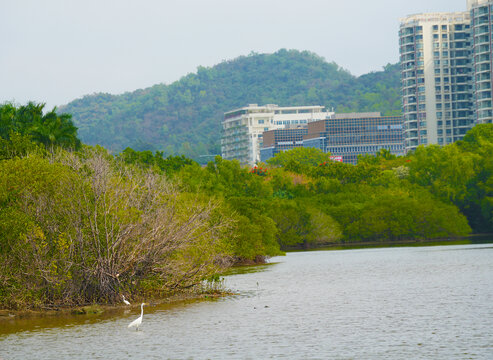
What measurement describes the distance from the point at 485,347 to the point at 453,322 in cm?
626

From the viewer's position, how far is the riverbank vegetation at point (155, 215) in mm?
39969

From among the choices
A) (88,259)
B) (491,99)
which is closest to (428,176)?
(491,99)

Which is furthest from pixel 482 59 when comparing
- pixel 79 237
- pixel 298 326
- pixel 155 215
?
pixel 298 326

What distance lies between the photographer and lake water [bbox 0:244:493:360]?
28.9 meters

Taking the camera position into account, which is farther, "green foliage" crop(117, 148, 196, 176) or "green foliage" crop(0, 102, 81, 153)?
"green foliage" crop(117, 148, 196, 176)

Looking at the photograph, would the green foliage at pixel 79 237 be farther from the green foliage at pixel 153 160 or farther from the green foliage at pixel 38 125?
the green foliage at pixel 153 160

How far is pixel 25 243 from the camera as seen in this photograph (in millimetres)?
39438

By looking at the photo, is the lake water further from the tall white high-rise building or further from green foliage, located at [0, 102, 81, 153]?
the tall white high-rise building

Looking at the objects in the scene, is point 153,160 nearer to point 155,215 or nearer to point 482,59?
point 155,215

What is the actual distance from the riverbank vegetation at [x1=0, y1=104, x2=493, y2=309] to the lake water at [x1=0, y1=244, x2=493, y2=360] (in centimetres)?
201

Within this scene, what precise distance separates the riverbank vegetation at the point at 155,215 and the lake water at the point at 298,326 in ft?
6.61

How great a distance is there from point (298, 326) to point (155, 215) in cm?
1090

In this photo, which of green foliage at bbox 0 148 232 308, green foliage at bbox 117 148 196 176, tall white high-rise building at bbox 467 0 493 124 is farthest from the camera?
tall white high-rise building at bbox 467 0 493 124

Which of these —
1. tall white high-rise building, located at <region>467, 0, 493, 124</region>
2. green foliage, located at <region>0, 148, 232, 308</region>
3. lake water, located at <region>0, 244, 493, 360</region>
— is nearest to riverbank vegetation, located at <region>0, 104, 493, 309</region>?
green foliage, located at <region>0, 148, 232, 308</region>
